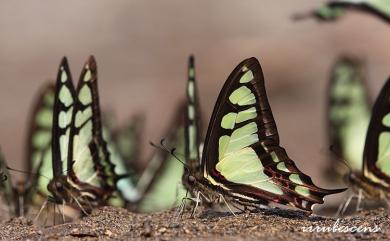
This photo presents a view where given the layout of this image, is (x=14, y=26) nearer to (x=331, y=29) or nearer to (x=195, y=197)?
(x=331, y=29)

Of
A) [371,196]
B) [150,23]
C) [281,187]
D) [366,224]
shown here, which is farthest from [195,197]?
[150,23]

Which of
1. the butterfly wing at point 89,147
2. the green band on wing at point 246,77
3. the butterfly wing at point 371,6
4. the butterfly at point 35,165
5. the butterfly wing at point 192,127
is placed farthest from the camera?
the butterfly wing at point 371,6

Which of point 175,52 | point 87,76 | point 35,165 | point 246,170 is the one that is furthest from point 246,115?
point 175,52

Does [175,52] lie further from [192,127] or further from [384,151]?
[384,151]

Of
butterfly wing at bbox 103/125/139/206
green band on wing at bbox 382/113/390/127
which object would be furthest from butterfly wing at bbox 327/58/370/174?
green band on wing at bbox 382/113/390/127

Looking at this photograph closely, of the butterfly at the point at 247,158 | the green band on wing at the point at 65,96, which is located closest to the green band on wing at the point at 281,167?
the butterfly at the point at 247,158

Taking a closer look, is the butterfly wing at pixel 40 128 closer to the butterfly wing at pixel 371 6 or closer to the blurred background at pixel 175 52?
the butterfly wing at pixel 371 6
